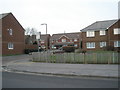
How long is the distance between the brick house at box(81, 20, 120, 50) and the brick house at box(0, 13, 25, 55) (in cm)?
1654

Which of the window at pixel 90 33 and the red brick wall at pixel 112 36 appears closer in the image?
the red brick wall at pixel 112 36

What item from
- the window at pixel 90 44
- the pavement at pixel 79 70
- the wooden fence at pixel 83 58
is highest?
the window at pixel 90 44

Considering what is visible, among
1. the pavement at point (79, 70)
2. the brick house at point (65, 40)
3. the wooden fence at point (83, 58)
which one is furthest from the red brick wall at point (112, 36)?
the brick house at point (65, 40)

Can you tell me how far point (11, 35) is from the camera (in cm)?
3869

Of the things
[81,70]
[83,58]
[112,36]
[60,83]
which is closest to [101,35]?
[112,36]

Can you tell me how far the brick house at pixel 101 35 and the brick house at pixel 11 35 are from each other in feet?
54.3

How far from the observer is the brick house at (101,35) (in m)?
35.3

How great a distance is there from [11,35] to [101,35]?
70.3ft

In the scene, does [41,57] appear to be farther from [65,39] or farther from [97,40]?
[65,39]

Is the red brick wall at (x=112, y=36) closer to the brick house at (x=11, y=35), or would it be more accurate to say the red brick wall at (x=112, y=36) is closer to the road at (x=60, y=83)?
the brick house at (x=11, y=35)

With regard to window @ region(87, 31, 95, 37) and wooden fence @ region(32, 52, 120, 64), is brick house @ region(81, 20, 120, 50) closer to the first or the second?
window @ region(87, 31, 95, 37)

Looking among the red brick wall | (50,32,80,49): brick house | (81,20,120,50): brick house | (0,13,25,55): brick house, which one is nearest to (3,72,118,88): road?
(81,20,120,50): brick house

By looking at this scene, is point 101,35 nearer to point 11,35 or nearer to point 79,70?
point 11,35

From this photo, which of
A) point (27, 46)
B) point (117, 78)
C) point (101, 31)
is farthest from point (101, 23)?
point (117, 78)
